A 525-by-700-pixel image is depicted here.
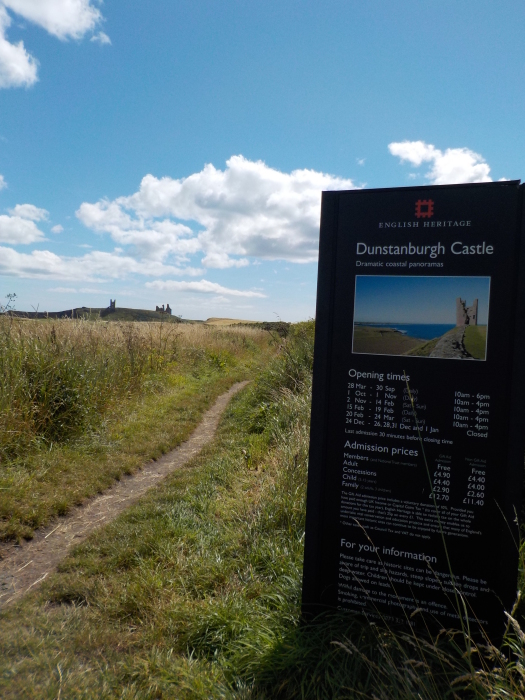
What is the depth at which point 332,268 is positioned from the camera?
9.94 ft

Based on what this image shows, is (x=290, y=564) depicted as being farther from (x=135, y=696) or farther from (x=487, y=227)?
(x=487, y=227)

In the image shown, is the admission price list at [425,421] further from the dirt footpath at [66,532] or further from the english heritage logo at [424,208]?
the dirt footpath at [66,532]

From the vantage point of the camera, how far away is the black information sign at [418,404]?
272 centimetres

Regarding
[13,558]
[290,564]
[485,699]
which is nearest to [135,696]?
[290,564]

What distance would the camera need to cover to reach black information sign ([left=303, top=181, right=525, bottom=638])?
8.93ft

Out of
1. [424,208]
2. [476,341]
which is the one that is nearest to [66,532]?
[476,341]

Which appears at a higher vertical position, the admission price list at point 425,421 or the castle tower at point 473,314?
the castle tower at point 473,314

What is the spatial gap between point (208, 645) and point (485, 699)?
1588mm

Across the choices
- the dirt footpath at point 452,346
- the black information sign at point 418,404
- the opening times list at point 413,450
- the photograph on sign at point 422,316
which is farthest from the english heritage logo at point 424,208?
the opening times list at point 413,450

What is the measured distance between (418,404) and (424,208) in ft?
3.72

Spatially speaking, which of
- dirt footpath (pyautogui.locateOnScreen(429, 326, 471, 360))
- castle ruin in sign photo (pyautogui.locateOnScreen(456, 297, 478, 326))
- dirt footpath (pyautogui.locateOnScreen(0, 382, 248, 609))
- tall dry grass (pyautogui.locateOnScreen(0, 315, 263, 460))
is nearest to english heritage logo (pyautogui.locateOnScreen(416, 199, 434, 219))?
castle ruin in sign photo (pyautogui.locateOnScreen(456, 297, 478, 326))

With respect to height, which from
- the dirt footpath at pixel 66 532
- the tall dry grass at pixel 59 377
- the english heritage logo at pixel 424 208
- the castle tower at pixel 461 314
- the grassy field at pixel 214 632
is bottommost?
the dirt footpath at pixel 66 532

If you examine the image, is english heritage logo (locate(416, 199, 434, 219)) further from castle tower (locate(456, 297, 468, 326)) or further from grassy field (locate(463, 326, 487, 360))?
grassy field (locate(463, 326, 487, 360))

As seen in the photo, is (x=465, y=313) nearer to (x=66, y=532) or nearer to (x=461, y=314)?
(x=461, y=314)
